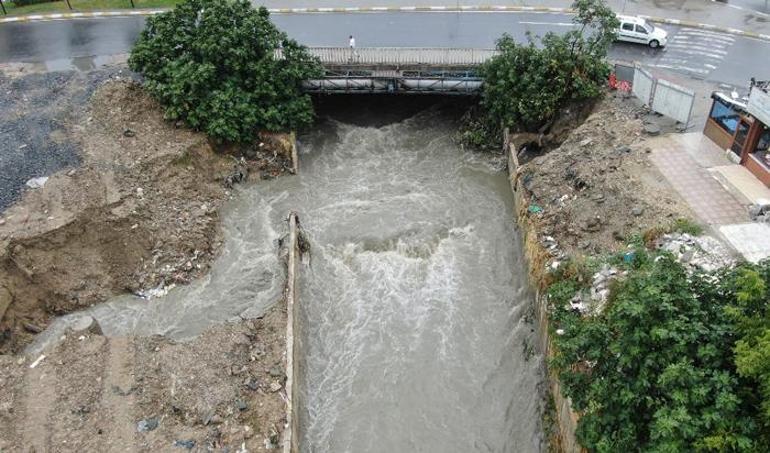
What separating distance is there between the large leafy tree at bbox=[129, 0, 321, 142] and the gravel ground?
11.4ft

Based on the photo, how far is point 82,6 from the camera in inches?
1481

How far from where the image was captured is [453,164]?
29.5m

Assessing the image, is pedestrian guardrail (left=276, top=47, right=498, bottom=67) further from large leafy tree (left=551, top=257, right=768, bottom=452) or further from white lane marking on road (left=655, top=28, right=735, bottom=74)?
large leafy tree (left=551, top=257, right=768, bottom=452)

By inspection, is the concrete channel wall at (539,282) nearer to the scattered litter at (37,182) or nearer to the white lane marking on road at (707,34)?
the white lane marking on road at (707,34)

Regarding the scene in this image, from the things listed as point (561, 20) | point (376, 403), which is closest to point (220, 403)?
point (376, 403)

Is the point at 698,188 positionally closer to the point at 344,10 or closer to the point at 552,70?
the point at 552,70

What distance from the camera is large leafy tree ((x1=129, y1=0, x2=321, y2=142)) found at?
27.4 meters

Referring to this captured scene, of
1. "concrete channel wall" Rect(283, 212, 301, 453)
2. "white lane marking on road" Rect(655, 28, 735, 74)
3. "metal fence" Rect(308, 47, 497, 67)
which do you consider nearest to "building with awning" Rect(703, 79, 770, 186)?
"white lane marking on road" Rect(655, 28, 735, 74)

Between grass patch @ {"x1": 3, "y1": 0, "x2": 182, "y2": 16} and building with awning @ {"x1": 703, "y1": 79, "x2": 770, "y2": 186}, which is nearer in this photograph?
building with awning @ {"x1": 703, "y1": 79, "x2": 770, "y2": 186}

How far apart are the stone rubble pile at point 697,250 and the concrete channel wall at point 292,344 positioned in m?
11.7

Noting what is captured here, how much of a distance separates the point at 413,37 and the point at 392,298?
16.7m

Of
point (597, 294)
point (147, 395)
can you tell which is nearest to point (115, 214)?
point (147, 395)

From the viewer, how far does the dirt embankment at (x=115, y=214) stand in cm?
2152

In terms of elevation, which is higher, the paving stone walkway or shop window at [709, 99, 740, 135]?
shop window at [709, 99, 740, 135]
